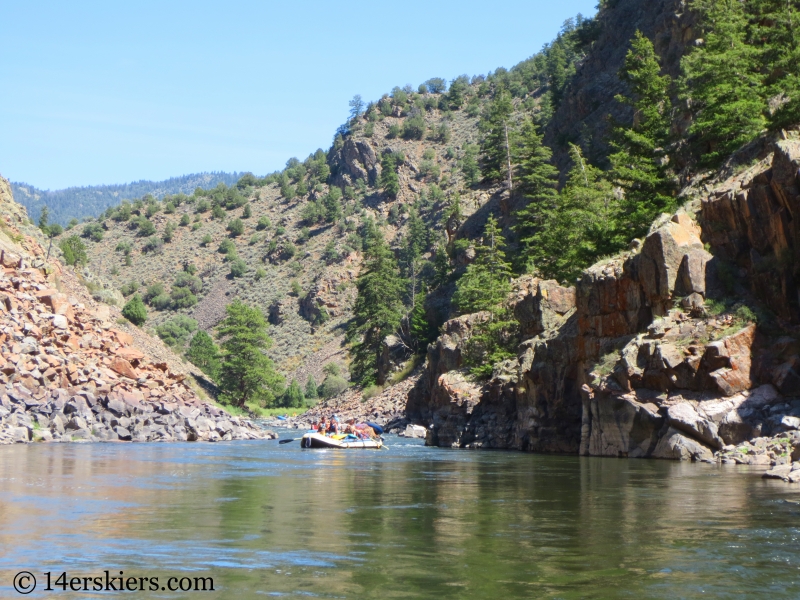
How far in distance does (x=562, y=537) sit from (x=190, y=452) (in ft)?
113

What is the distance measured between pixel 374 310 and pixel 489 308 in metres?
40.0

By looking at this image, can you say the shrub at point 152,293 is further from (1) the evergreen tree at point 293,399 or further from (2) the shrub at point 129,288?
(1) the evergreen tree at point 293,399

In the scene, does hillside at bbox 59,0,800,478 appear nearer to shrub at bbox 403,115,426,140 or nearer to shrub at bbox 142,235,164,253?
shrub at bbox 142,235,164,253

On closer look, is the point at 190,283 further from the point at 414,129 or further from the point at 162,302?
the point at 414,129

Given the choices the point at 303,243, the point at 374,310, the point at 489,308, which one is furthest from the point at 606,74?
the point at 303,243

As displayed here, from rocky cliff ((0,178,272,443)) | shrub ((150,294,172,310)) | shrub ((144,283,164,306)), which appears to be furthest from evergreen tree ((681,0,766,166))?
shrub ((144,283,164,306))

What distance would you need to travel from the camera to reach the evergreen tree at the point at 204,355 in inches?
5241

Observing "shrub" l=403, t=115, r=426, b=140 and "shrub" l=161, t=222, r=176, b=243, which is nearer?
"shrub" l=161, t=222, r=176, b=243

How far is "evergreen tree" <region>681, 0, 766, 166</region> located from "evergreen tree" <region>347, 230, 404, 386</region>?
57.2 meters

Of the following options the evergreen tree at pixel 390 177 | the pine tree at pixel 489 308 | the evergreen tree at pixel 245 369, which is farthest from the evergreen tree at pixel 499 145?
the evergreen tree at pixel 390 177

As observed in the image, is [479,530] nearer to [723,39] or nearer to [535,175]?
[723,39]

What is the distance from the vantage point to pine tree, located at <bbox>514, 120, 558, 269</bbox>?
8500cm

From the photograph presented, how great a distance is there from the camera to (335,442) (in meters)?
56.8

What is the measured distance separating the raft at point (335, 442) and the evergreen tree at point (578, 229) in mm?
18492
